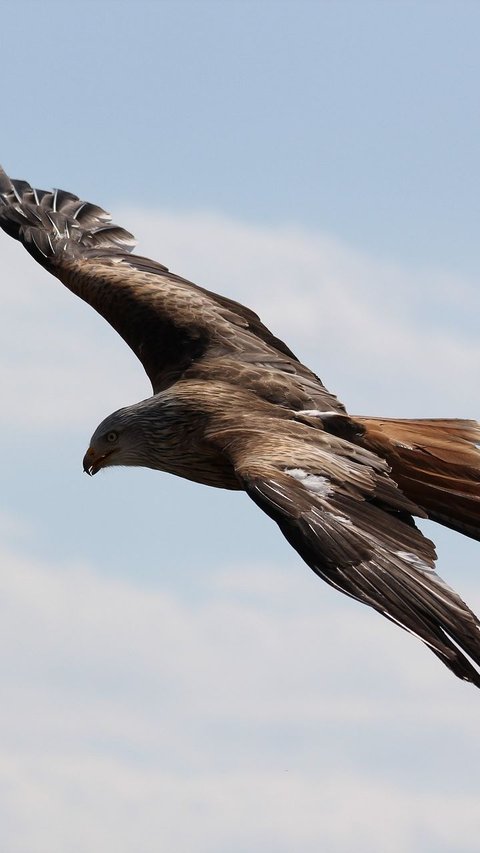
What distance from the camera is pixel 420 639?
31.1 ft

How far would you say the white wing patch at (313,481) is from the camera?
34.9 ft

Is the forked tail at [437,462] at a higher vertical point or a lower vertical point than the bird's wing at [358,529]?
higher

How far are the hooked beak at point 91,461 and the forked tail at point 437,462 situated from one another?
6.86 ft

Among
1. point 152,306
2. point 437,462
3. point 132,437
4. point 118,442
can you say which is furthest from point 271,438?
point 152,306

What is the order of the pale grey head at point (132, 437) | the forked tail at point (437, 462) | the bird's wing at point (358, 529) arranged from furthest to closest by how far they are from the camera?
the pale grey head at point (132, 437) → the forked tail at point (437, 462) → the bird's wing at point (358, 529)

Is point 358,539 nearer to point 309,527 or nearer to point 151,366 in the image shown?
point 309,527

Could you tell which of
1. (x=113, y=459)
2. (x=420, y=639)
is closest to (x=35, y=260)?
(x=113, y=459)

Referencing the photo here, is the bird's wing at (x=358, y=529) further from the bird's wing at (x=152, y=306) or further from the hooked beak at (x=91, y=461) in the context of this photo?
the hooked beak at (x=91, y=461)

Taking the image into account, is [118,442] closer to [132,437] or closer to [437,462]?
[132,437]

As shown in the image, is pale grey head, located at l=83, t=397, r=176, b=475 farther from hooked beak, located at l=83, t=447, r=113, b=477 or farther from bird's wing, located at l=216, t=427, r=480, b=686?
bird's wing, located at l=216, t=427, r=480, b=686

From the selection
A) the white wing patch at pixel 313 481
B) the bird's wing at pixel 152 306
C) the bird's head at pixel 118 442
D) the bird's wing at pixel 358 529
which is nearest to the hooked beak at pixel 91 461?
the bird's head at pixel 118 442

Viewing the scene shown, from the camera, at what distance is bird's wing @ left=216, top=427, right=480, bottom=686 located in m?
9.59

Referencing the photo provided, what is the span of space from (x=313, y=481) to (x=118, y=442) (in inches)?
96.3

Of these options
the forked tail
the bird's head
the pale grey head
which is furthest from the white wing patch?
the bird's head
